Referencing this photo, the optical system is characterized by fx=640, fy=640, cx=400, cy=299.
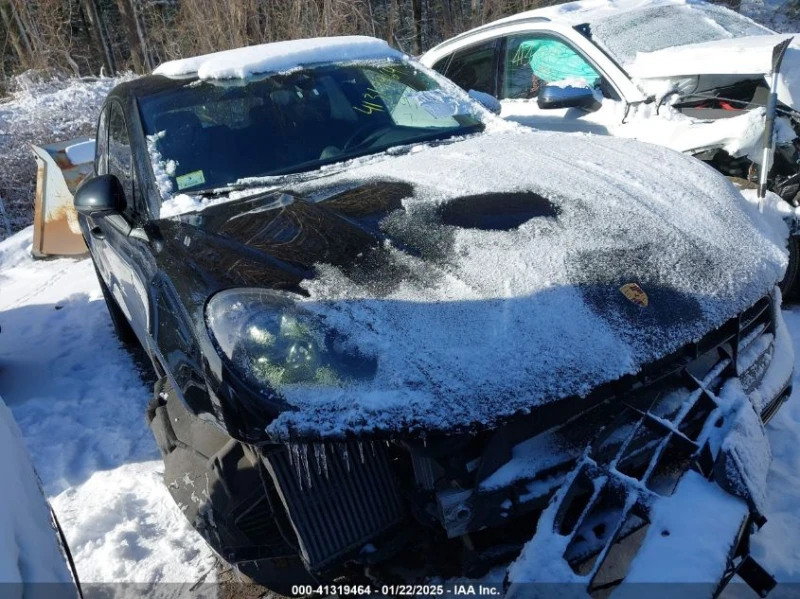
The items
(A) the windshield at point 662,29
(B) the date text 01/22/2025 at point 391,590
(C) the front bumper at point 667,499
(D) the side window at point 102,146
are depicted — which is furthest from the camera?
(A) the windshield at point 662,29

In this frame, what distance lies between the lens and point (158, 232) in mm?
2375

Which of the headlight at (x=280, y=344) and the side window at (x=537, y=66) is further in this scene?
the side window at (x=537, y=66)

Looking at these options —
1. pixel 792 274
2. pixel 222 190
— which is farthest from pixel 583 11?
pixel 222 190

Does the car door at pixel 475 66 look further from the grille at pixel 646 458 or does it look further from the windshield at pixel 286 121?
the grille at pixel 646 458

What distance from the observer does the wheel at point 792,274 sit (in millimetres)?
3508

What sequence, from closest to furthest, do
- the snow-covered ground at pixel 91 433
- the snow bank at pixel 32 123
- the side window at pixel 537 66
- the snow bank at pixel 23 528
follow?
the snow bank at pixel 23 528, the snow-covered ground at pixel 91 433, the side window at pixel 537 66, the snow bank at pixel 32 123

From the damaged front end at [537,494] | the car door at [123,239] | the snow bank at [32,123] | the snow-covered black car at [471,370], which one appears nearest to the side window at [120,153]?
the car door at [123,239]

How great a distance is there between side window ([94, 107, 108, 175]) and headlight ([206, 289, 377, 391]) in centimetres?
244

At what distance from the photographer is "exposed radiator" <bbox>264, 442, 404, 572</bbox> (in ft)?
5.80

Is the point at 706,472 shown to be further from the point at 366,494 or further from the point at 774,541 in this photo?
the point at 366,494

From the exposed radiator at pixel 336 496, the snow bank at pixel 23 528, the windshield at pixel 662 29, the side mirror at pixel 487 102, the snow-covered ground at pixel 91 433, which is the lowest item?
the snow-covered ground at pixel 91 433

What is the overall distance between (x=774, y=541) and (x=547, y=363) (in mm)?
1230

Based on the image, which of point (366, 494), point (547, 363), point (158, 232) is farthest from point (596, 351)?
point (158, 232)

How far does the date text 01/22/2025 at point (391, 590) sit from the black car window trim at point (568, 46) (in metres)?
3.52
